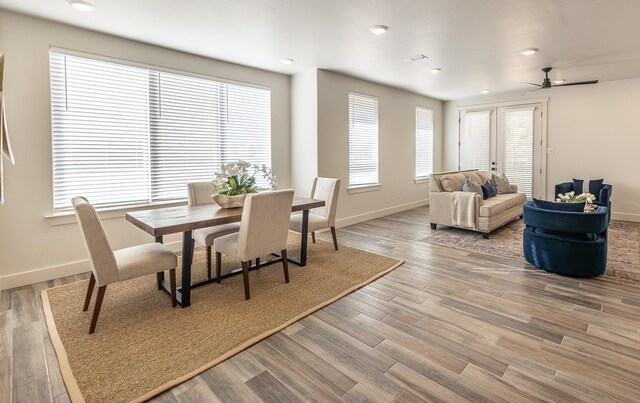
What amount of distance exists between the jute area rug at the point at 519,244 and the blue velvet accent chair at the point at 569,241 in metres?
0.25

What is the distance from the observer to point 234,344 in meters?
2.22

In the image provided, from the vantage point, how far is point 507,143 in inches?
292

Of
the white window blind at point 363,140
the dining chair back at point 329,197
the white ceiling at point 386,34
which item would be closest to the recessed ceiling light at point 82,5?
the white ceiling at point 386,34

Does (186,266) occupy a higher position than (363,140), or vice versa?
(363,140)

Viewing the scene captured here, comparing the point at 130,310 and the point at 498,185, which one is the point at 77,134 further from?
the point at 498,185

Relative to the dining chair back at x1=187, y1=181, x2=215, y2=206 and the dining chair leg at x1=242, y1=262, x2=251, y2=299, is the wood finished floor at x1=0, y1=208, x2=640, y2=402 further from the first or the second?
the dining chair back at x1=187, y1=181, x2=215, y2=206

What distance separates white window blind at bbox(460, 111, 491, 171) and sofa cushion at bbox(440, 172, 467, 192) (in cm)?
259

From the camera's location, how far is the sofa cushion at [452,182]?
213 inches

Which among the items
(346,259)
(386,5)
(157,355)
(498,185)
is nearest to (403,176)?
(498,185)

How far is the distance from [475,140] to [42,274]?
804 centimetres

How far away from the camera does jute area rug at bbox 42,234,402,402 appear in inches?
75.0

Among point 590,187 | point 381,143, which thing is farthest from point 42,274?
point 590,187

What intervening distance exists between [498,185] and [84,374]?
20.8ft

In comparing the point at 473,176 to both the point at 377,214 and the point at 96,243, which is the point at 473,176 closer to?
the point at 377,214
